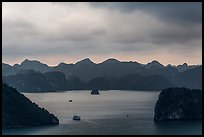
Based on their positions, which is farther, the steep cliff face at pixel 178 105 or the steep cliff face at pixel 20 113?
the steep cliff face at pixel 178 105

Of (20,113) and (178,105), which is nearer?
(20,113)

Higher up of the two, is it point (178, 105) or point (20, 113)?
point (178, 105)

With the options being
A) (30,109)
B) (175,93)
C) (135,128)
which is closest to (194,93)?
(175,93)

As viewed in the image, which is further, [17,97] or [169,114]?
[169,114]

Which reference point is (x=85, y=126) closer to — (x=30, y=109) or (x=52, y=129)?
(x=52, y=129)
